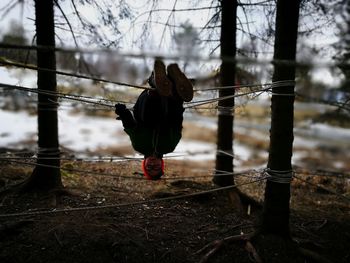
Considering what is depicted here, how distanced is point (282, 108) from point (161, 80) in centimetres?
102

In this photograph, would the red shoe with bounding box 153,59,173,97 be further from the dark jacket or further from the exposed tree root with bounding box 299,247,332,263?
the exposed tree root with bounding box 299,247,332,263

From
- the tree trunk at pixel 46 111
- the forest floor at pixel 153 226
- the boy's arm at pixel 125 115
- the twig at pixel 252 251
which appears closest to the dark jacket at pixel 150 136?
the boy's arm at pixel 125 115

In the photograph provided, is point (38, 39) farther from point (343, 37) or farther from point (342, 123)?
point (342, 123)

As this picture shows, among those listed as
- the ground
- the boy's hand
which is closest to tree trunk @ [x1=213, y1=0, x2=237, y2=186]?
the ground

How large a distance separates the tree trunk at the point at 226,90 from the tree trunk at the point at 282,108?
1.21 m

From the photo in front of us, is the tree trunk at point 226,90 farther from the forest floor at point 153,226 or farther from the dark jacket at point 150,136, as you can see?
the dark jacket at point 150,136

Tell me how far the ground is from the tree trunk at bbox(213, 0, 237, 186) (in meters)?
0.38

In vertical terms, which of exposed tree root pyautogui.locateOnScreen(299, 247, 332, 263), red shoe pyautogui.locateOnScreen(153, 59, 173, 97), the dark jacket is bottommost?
exposed tree root pyautogui.locateOnScreen(299, 247, 332, 263)

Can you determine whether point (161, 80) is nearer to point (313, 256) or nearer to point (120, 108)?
point (120, 108)

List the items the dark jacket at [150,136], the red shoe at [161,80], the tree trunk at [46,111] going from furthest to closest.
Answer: the tree trunk at [46,111] < the dark jacket at [150,136] < the red shoe at [161,80]

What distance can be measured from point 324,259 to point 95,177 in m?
3.37

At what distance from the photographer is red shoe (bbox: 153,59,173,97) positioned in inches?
90.5

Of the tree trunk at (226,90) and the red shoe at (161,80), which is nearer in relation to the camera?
the red shoe at (161,80)

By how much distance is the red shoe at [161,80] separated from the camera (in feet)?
7.54
